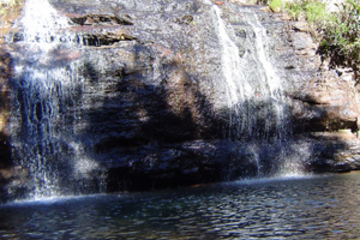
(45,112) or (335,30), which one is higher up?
(335,30)

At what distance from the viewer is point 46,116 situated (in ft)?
29.5

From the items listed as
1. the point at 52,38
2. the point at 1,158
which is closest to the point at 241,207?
the point at 1,158

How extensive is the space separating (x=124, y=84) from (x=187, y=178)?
289 centimetres

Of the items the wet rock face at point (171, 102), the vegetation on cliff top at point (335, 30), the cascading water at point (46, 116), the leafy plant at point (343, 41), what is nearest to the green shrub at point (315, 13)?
the vegetation on cliff top at point (335, 30)

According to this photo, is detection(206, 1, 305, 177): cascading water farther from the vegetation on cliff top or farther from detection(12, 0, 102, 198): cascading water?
detection(12, 0, 102, 198): cascading water

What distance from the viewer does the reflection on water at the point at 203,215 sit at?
4676mm

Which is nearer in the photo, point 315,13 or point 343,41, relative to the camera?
point 343,41

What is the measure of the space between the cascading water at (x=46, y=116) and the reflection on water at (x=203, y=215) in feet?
3.18

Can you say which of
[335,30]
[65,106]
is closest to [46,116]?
[65,106]

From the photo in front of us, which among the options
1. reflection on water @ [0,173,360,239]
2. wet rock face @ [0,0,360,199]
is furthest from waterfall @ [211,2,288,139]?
reflection on water @ [0,173,360,239]

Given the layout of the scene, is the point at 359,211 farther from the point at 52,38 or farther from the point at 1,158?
the point at 52,38

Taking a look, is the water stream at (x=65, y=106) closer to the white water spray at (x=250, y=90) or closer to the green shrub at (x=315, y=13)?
the white water spray at (x=250, y=90)

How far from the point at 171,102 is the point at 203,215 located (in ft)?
14.4

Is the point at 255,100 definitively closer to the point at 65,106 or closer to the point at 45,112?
the point at 65,106
